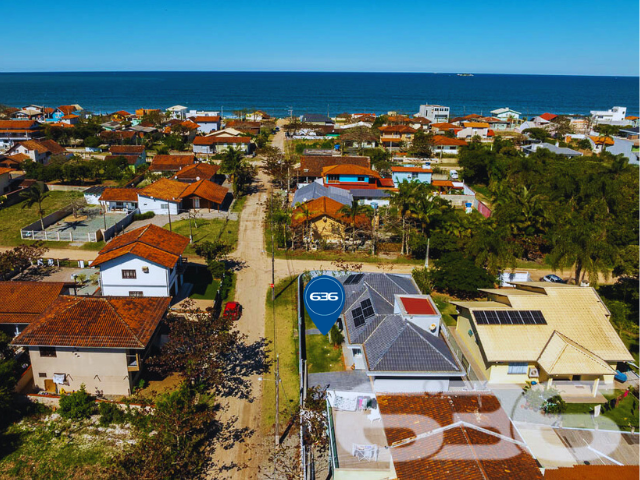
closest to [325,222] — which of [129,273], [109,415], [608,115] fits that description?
[129,273]

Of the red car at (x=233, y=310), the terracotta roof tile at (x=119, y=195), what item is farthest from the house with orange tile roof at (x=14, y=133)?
the red car at (x=233, y=310)

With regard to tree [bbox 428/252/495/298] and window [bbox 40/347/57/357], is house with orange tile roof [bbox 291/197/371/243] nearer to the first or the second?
tree [bbox 428/252/495/298]

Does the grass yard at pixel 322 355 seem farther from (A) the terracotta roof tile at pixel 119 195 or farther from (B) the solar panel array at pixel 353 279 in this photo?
(A) the terracotta roof tile at pixel 119 195

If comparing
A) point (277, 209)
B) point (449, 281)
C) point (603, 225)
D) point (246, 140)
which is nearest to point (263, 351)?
point (449, 281)

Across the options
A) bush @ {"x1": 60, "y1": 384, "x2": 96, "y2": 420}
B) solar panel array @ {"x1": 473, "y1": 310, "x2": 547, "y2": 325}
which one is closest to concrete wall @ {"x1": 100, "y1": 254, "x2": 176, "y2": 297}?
bush @ {"x1": 60, "y1": 384, "x2": 96, "y2": 420}

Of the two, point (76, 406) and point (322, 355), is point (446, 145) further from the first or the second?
point (76, 406)

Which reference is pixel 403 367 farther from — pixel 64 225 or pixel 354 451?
pixel 64 225
